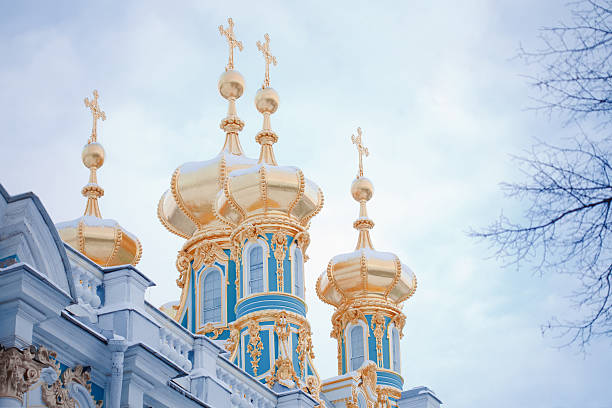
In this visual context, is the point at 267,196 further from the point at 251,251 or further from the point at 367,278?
the point at 367,278

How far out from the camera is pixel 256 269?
25.1m

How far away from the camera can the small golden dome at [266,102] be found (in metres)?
28.1

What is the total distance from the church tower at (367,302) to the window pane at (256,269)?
3589 mm

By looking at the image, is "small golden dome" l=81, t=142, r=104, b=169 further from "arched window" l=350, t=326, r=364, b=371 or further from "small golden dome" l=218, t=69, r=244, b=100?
"arched window" l=350, t=326, r=364, b=371

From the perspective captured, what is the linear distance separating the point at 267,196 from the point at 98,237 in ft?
16.0

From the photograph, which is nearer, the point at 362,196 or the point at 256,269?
the point at 256,269

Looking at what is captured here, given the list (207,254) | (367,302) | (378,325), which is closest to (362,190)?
(367,302)

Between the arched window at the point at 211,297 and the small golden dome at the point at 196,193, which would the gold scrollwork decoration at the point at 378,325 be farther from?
the small golden dome at the point at 196,193

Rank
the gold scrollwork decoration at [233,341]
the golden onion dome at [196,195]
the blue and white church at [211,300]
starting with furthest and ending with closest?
the golden onion dome at [196,195], the gold scrollwork decoration at [233,341], the blue and white church at [211,300]

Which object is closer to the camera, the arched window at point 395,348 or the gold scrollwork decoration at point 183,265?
the arched window at point 395,348

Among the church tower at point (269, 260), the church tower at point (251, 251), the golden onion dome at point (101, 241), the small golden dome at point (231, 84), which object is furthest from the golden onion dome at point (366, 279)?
the small golden dome at point (231, 84)

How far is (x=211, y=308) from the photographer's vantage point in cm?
2733

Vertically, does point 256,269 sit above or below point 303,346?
above

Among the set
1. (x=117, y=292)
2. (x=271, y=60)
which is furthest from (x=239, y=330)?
(x=117, y=292)
